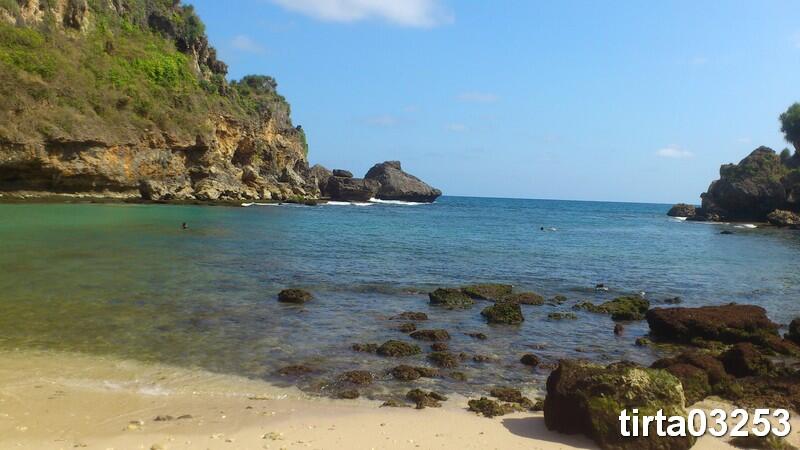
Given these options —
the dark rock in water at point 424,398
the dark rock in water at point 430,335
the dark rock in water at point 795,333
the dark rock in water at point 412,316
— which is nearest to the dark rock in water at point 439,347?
the dark rock in water at point 430,335

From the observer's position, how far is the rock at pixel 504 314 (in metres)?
14.7

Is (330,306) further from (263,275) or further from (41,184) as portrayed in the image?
(41,184)

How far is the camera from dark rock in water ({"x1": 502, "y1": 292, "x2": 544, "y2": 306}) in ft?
56.9

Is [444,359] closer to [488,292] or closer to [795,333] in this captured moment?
[488,292]

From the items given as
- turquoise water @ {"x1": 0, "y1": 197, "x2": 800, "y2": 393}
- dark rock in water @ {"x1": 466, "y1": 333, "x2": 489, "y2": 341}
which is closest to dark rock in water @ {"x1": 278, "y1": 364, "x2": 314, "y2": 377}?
turquoise water @ {"x1": 0, "y1": 197, "x2": 800, "y2": 393}

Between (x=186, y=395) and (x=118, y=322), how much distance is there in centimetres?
535

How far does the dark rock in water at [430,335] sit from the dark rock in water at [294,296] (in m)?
4.43

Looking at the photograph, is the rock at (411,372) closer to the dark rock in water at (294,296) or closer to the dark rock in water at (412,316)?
the dark rock in water at (412,316)

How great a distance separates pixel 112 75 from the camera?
63562mm

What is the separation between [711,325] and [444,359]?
712 cm

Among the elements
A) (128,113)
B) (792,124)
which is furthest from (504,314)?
(792,124)

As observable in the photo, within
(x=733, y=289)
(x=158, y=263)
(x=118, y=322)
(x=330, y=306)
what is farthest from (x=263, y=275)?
(x=733, y=289)

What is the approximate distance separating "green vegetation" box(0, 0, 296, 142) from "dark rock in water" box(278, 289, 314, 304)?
4344 cm

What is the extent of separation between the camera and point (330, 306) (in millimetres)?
15750
